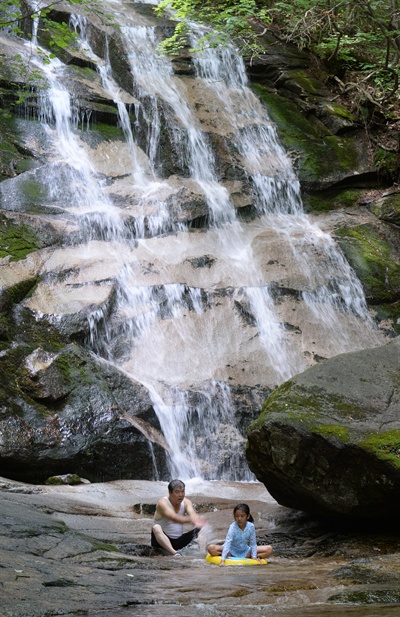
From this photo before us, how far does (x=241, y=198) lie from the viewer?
55.2 feet

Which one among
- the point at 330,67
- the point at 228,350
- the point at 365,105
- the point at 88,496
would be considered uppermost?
the point at 330,67

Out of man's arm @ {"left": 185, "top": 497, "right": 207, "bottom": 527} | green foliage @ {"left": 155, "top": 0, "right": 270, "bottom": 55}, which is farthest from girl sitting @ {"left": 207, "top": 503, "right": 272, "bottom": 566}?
green foliage @ {"left": 155, "top": 0, "right": 270, "bottom": 55}

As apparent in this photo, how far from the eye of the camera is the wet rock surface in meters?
3.79

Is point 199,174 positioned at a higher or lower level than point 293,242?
higher

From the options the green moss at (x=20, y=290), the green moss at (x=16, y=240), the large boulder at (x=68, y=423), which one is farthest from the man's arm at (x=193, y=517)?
the green moss at (x=16, y=240)

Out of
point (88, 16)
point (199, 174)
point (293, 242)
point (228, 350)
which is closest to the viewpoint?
point (228, 350)

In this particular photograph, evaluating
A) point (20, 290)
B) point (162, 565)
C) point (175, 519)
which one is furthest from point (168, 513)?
point (20, 290)

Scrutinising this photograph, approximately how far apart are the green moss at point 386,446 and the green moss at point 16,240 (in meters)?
8.61

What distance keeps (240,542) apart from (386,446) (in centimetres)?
158

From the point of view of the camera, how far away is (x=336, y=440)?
6.48 metres

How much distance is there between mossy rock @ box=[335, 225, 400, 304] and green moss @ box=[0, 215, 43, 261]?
6995 mm

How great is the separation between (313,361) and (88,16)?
1247 cm

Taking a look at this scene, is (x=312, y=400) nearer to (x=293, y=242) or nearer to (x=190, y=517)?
(x=190, y=517)

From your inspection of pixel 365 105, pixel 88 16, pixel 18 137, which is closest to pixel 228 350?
pixel 18 137
